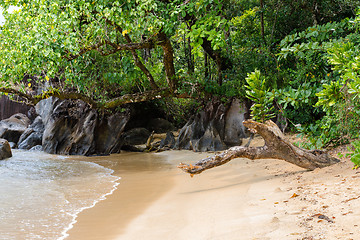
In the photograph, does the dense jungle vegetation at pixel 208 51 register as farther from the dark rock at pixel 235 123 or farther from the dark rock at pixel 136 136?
the dark rock at pixel 136 136

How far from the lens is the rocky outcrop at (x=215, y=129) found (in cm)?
1106

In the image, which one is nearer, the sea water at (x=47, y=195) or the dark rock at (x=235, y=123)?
the sea water at (x=47, y=195)

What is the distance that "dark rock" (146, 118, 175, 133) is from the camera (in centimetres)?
1669

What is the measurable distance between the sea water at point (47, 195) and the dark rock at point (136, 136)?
5541 millimetres

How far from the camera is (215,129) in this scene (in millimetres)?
11461

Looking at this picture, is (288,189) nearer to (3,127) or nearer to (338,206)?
(338,206)

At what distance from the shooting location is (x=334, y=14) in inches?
383

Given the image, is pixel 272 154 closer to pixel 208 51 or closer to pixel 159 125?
pixel 208 51

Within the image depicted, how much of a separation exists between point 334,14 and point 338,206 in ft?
26.2

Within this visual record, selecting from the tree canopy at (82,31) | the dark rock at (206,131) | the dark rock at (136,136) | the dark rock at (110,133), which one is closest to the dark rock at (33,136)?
the dark rock at (110,133)

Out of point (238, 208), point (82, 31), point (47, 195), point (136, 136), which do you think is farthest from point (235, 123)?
point (238, 208)

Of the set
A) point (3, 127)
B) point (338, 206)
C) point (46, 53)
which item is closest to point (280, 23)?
point (46, 53)

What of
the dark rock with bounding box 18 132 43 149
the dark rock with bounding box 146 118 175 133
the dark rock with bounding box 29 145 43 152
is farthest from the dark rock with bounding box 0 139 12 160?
the dark rock with bounding box 146 118 175 133

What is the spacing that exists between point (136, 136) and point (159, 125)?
1496 mm
